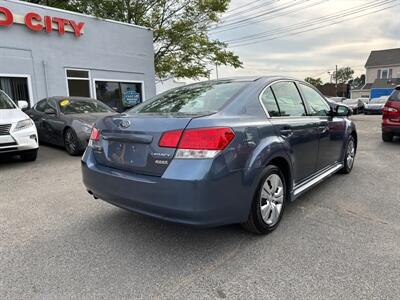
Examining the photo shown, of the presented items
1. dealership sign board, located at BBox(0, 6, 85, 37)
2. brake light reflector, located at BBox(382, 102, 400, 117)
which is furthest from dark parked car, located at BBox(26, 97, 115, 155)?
brake light reflector, located at BBox(382, 102, 400, 117)

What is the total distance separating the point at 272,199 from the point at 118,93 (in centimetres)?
Answer: 1179

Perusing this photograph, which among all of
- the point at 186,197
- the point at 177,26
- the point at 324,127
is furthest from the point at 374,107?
the point at 186,197

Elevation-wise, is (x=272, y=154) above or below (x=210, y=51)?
below

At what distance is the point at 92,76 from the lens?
497 inches

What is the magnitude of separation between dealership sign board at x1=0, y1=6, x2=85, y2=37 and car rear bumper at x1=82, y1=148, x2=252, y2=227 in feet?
32.6

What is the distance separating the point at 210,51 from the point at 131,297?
1825 centimetres

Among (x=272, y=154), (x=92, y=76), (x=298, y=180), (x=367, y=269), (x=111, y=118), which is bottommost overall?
(x=367, y=269)

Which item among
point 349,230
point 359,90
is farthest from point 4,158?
point 359,90

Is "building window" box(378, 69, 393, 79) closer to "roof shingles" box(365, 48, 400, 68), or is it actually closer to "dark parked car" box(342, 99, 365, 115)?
"roof shingles" box(365, 48, 400, 68)

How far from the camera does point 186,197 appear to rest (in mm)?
2414

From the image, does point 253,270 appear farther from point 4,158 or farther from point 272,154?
point 4,158

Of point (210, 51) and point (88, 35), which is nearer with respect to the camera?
point (88, 35)

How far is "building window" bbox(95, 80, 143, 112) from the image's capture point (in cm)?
1308

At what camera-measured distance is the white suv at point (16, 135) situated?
575 centimetres
